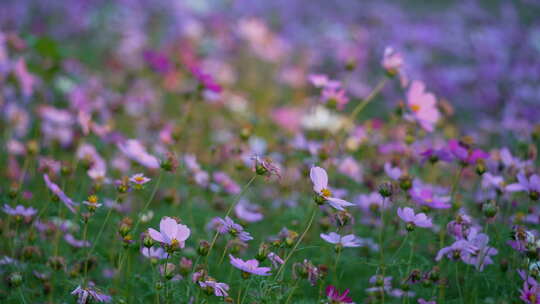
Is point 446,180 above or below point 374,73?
above

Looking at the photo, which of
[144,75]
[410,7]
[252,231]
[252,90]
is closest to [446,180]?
[252,231]

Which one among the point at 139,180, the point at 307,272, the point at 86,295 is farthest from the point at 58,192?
the point at 307,272

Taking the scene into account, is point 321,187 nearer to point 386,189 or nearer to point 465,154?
point 386,189

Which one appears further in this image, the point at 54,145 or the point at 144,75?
the point at 144,75

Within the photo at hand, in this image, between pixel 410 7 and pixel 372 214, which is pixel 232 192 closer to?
pixel 372 214

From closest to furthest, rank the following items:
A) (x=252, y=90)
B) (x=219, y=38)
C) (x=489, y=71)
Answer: (x=489, y=71)
(x=252, y=90)
(x=219, y=38)

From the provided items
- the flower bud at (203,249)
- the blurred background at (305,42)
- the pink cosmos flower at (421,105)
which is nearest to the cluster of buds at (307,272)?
the flower bud at (203,249)

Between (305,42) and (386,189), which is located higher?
(386,189)

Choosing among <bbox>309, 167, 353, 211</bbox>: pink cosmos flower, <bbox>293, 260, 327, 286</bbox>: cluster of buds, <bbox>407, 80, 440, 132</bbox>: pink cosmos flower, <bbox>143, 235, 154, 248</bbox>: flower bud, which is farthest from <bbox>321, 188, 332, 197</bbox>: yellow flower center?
<bbox>407, 80, 440, 132</bbox>: pink cosmos flower
